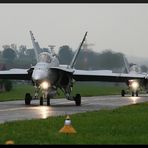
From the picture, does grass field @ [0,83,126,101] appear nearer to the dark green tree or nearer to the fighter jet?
the fighter jet

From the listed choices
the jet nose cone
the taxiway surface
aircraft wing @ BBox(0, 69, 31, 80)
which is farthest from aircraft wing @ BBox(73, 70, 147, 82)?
the jet nose cone

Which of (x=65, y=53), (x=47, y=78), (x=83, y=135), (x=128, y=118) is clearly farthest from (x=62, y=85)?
(x=65, y=53)

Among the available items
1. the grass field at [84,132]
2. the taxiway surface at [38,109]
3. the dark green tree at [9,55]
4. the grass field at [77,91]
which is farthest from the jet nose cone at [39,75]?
the dark green tree at [9,55]

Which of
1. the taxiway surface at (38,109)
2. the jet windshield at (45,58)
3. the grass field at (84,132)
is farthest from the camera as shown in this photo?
the jet windshield at (45,58)

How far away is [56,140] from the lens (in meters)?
13.1

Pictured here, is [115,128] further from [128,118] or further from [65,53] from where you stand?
[65,53]

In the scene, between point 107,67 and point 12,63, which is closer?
point 107,67

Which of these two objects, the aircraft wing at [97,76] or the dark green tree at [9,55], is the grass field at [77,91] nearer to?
the aircraft wing at [97,76]

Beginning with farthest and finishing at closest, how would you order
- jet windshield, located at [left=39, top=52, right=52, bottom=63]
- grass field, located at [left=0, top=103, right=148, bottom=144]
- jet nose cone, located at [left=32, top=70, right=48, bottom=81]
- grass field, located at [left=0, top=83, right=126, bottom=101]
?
1. grass field, located at [left=0, top=83, right=126, bottom=101]
2. jet windshield, located at [left=39, top=52, right=52, bottom=63]
3. jet nose cone, located at [left=32, top=70, right=48, bottom=81]
4. grass field, located at [left=0, top=103, right=148, bottom=144]

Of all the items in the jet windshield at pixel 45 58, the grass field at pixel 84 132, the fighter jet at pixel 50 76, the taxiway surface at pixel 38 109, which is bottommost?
the taxiway surface at pixel 38 109

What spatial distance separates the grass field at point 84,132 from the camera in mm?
13047

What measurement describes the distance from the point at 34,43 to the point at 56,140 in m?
27.4

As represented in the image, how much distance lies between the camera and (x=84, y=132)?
15.0 metres

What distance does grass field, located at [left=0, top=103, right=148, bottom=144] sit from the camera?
13.0 metres
